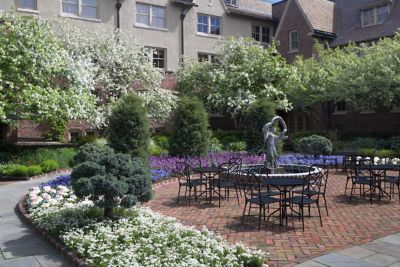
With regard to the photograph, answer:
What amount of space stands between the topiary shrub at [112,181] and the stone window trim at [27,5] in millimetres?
17603

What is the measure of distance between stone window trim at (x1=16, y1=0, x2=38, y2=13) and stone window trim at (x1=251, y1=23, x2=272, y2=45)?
16.2m

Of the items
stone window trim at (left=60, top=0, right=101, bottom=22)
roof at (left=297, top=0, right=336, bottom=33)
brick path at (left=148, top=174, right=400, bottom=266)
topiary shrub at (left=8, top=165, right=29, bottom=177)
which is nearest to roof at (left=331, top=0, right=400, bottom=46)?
roof at (left=297, top=0, right=336, bottom=33)

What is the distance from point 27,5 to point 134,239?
19.5 m

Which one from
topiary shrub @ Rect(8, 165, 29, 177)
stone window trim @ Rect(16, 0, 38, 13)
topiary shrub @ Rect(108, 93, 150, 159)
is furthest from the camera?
stone window trim @ Rect(16, 0, 38, 13)

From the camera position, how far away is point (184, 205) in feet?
30.7

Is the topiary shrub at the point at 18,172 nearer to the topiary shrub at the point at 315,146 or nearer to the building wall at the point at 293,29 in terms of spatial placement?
the topiary shrub at the point at 315,146

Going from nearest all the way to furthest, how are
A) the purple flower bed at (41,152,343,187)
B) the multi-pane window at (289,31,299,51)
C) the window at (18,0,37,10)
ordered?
the purple flower bed at (41,152,343,187)
the window at (18,0,37,10)
the multi-pane window at (289,31,299,51)

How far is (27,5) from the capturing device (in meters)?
21.7

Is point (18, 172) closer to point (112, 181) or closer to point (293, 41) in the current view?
point (112, 181)

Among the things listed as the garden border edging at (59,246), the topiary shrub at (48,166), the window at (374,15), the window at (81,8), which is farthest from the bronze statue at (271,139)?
the window at (374,15)

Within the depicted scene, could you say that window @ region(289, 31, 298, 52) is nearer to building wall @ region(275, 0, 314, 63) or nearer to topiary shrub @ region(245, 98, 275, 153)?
building wall @ region(275, 0, 314, 63)

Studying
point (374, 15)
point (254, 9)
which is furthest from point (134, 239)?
point (254, 9)

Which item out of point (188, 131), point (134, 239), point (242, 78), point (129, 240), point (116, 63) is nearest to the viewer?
point (129, 240)

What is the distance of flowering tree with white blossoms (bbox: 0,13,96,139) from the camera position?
14469 mm
